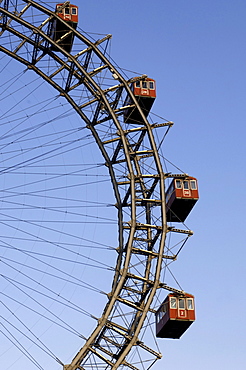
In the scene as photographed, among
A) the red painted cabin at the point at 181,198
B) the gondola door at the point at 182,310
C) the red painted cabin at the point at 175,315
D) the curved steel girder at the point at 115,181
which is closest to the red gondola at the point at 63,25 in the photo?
the curved steel girder at the point at 115,181

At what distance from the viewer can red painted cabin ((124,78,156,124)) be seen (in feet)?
140

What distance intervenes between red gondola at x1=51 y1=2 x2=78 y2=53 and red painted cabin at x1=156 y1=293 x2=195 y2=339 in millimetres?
15035

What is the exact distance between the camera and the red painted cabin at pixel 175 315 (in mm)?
39406

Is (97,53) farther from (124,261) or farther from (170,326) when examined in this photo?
(170,326)

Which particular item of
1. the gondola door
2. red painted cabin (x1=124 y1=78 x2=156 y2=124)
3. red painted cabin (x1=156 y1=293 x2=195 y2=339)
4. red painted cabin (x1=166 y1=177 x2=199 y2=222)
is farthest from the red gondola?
the gondola door

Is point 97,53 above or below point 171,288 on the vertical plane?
above

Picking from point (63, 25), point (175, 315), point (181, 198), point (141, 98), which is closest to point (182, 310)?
point (175, 315)

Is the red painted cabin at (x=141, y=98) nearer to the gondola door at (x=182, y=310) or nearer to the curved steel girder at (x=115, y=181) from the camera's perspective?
the curved steel girder at (x=115, y=181)

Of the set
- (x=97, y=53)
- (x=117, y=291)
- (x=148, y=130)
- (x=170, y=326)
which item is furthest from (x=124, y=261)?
(x=97, y=53)

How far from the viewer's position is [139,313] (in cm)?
3931

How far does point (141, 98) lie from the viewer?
4328 cm

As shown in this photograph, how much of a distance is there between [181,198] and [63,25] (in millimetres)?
11525

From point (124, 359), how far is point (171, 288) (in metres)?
4.60

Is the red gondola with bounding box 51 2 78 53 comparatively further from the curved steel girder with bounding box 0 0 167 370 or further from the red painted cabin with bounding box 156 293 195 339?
the red painted cabin with bounding box 156 293 195 339
